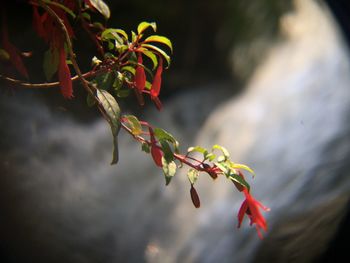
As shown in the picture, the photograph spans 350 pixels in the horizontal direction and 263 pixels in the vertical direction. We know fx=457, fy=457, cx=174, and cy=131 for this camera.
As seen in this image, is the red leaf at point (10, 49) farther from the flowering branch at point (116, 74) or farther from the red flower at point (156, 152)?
the red flower at point (156, 152)

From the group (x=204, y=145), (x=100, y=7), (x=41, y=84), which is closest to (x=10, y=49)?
(x=41, y=84)

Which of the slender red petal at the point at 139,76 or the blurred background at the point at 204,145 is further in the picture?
the blurred background at the point at 204,145

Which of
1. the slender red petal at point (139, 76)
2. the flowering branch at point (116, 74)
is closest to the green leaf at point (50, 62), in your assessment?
the flowering branch at point (116, 74)

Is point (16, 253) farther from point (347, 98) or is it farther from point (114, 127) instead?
point (347, 98)

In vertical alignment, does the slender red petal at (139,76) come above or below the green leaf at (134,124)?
above

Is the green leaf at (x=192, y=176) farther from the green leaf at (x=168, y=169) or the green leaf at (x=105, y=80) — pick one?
the green leaf at (x=105, y=80)

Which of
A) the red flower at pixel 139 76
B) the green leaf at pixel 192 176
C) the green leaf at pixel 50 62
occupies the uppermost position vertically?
the green leaf at pixel 50 62

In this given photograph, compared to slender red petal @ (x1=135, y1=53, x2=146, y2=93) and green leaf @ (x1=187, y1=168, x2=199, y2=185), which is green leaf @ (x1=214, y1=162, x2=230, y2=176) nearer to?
green leaf @ (x1=187, y1=168, x2=199, y2=185)

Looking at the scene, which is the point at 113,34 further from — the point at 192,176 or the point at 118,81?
the point at 192,176

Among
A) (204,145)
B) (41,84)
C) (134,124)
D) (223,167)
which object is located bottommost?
(223,167)
